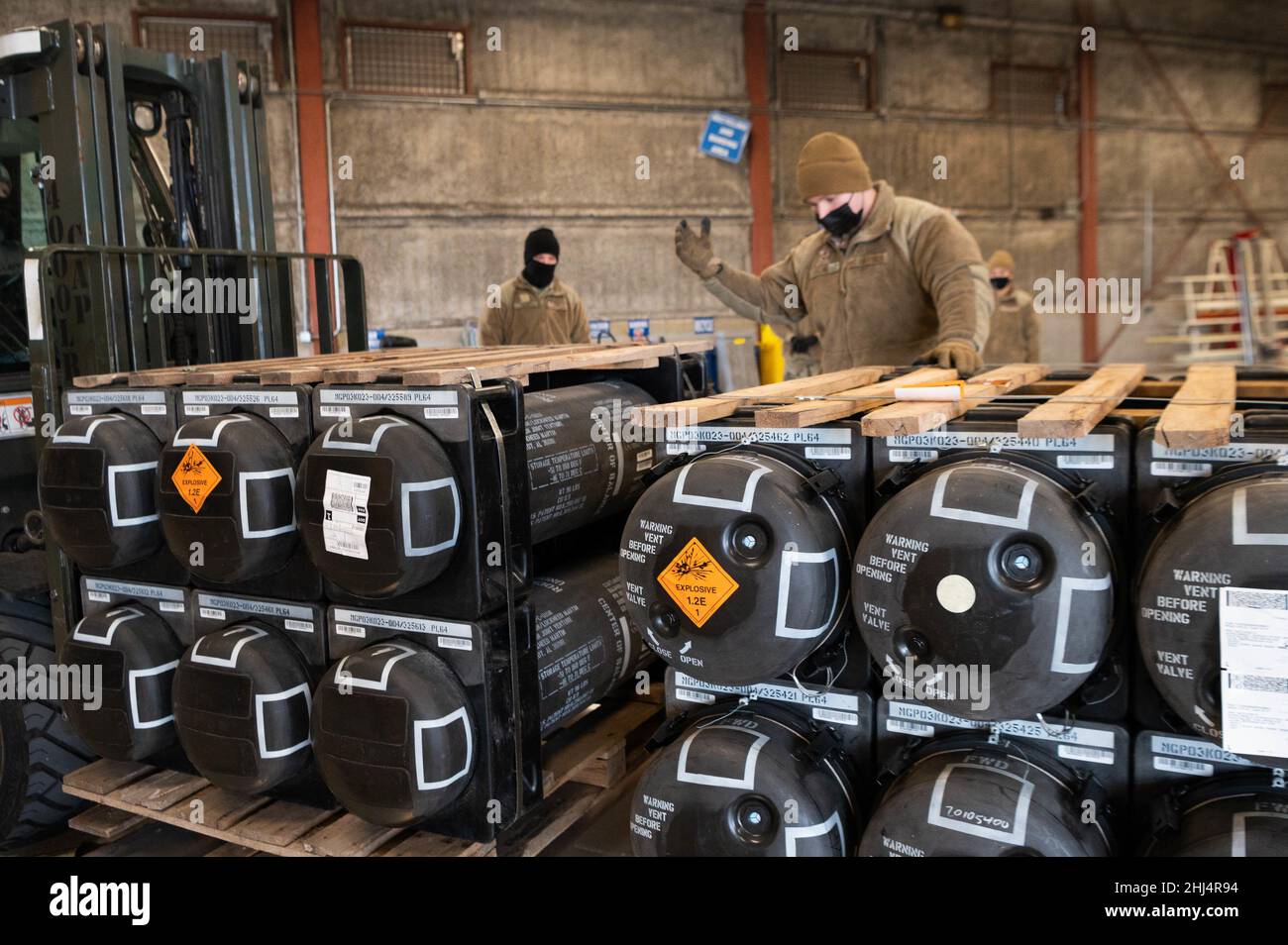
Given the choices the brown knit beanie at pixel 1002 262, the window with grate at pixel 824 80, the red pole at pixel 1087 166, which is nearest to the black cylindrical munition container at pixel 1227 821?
the brown knit beanie at pixel 1002 262

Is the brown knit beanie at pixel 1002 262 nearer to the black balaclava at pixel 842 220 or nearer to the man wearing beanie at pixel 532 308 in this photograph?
the man wearing beanie at pixel 532 308

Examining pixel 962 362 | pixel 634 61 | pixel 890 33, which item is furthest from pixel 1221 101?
pixel 962 362

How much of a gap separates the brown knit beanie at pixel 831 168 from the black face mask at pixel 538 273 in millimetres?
2990

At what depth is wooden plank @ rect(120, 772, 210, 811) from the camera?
2.87 metres

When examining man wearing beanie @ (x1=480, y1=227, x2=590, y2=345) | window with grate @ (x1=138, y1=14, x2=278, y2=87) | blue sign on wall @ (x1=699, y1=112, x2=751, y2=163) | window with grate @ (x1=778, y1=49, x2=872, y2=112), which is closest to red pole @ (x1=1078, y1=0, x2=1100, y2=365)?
window with grate @ (x1=778, y1=49, x2=872, y2=112)

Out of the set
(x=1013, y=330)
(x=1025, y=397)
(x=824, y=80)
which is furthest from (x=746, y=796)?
(x=824, y=80)

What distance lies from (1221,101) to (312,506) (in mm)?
15385

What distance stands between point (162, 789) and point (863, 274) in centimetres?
357

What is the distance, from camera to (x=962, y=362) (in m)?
3.35

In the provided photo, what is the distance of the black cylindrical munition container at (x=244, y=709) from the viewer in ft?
8.52

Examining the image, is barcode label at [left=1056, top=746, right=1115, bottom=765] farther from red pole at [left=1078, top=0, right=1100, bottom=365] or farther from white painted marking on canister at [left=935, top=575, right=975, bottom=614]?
red pole at [left=1078, top=0, right=1100, bottom=365]

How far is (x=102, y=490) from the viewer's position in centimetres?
277

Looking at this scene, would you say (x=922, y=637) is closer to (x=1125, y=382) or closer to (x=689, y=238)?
(x=1125, y=382)

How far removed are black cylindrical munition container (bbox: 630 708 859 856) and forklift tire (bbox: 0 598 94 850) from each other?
2190 millimetres
